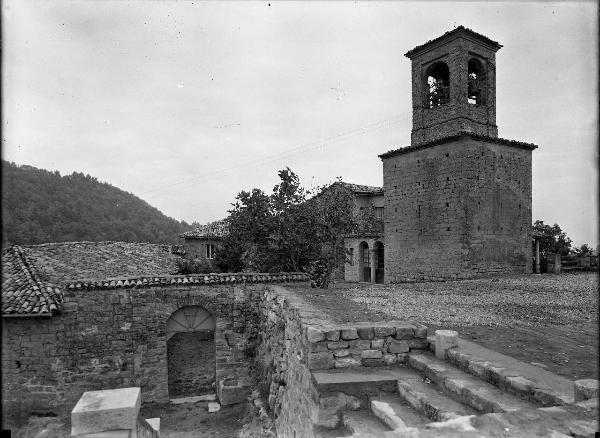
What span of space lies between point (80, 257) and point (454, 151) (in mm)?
18383

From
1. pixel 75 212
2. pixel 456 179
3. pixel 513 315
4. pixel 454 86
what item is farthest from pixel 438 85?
pixel 75 212

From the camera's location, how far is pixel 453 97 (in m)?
19.4

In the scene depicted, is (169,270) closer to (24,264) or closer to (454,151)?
(24,264)

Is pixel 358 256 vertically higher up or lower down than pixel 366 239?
lower down

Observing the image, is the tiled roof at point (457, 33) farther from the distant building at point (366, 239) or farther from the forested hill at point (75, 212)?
the forested hill at point (75, 212)

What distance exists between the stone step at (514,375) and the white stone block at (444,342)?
0.25 ft

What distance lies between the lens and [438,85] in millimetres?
21016

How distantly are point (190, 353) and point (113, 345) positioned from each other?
4.30 meters

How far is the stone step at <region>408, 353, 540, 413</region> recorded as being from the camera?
3.78m

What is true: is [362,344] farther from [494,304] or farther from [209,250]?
[209,250]

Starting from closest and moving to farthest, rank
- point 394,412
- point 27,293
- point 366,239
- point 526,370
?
point 394,412 < point 526,370 < point 27,293 < point 366,239

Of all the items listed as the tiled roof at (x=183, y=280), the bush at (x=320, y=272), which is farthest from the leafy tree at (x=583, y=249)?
the tiled roof at (x=183, y=280)

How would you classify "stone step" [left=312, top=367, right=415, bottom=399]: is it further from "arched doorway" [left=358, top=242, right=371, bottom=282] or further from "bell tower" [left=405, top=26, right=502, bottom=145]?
"arched doorway" [left=358, top=242, right=371, bottom=282]

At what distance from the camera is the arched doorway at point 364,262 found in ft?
91.9
